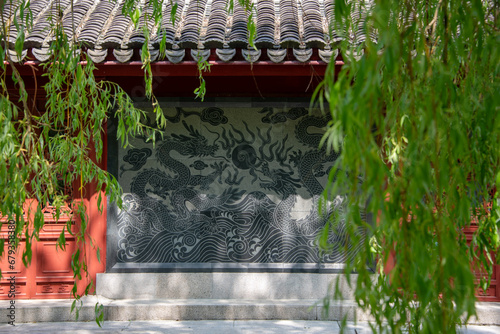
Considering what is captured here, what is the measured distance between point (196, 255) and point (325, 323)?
133 centimetres

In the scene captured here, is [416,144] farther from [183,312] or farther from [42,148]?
[183,312]

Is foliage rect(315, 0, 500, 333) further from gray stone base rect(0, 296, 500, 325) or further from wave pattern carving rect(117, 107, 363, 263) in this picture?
wave pattern carving rect(117, 107, 363, 263)

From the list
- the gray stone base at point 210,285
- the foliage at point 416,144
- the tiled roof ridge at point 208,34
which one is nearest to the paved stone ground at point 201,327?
the gray stone base at point 210,285

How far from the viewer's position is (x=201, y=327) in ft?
14.6

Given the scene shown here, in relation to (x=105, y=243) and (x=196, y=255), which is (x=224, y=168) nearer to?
(x=196, y=255)

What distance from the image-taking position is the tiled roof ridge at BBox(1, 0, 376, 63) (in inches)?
158

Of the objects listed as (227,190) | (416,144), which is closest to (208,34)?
(227,190)

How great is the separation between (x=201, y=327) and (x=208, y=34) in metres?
2.40

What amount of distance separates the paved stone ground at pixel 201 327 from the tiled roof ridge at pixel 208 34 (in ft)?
7.13

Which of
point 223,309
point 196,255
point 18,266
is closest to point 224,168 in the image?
point 196,255

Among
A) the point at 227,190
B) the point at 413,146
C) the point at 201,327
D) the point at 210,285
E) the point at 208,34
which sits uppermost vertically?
the point at 208,34

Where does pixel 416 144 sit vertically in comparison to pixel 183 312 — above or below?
above

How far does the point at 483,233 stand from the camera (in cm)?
247

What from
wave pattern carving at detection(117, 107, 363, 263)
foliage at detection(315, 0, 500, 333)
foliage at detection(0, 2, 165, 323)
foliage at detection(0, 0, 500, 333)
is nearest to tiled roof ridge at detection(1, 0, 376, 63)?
foliage at detection(0, 2, 165, 323)
